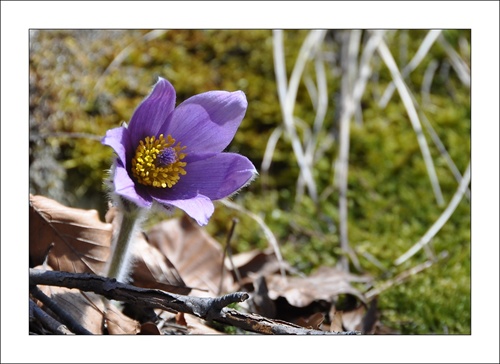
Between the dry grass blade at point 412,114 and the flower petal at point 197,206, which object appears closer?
the flower petal at point 197,206

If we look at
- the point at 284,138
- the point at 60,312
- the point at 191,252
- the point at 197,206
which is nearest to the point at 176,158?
the point at 197,206

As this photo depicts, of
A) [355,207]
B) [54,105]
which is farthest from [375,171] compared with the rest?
[54,105]

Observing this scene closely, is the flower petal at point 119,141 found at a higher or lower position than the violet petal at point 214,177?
higher

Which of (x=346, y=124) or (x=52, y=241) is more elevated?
(x=346, y=124)

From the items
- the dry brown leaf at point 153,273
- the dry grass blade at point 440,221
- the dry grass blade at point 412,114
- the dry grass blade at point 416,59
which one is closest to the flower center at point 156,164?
the dry brown leaf at point 153,273

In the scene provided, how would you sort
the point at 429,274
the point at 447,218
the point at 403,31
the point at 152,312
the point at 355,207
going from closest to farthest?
the point at 152,312 → the point at 429,274 → the point at 447,218 → the point at 355,207 → the point at 403,31

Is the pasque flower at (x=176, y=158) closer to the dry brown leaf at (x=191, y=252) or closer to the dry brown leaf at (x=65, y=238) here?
the dry brown leaf at (x=65, y=238)

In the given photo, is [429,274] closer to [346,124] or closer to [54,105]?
[346,124]
